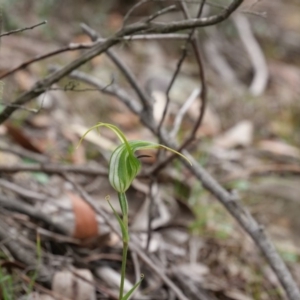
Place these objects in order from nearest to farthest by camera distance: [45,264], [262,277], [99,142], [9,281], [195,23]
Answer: [195,23] < [9,281] < [45,264] < [262,277] < [99,142]

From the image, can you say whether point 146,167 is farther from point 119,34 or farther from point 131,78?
point 119,34

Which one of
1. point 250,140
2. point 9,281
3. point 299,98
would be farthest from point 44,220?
point 299,98

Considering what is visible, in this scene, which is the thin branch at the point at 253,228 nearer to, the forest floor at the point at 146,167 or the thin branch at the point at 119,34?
the forest floor at the point at 146,167

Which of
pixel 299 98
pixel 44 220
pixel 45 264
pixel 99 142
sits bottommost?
pixel 45 264

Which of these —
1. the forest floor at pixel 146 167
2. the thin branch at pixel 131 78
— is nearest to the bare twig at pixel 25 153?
the forest floor at pixel 146 167

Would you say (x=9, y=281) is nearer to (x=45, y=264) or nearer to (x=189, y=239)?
(x=45, y=264)

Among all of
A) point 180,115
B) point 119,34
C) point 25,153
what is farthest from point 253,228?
point 25,153

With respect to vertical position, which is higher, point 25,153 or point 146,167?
point 146,167

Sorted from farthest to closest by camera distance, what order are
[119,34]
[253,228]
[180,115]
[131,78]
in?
1. [180,115]
2. [131,78]
3. [253,228]
4. [119,34]

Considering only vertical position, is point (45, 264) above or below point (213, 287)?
Answer: below

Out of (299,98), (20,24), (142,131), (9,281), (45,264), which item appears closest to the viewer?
(9,281)

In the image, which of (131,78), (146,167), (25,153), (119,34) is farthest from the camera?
(146,167)
